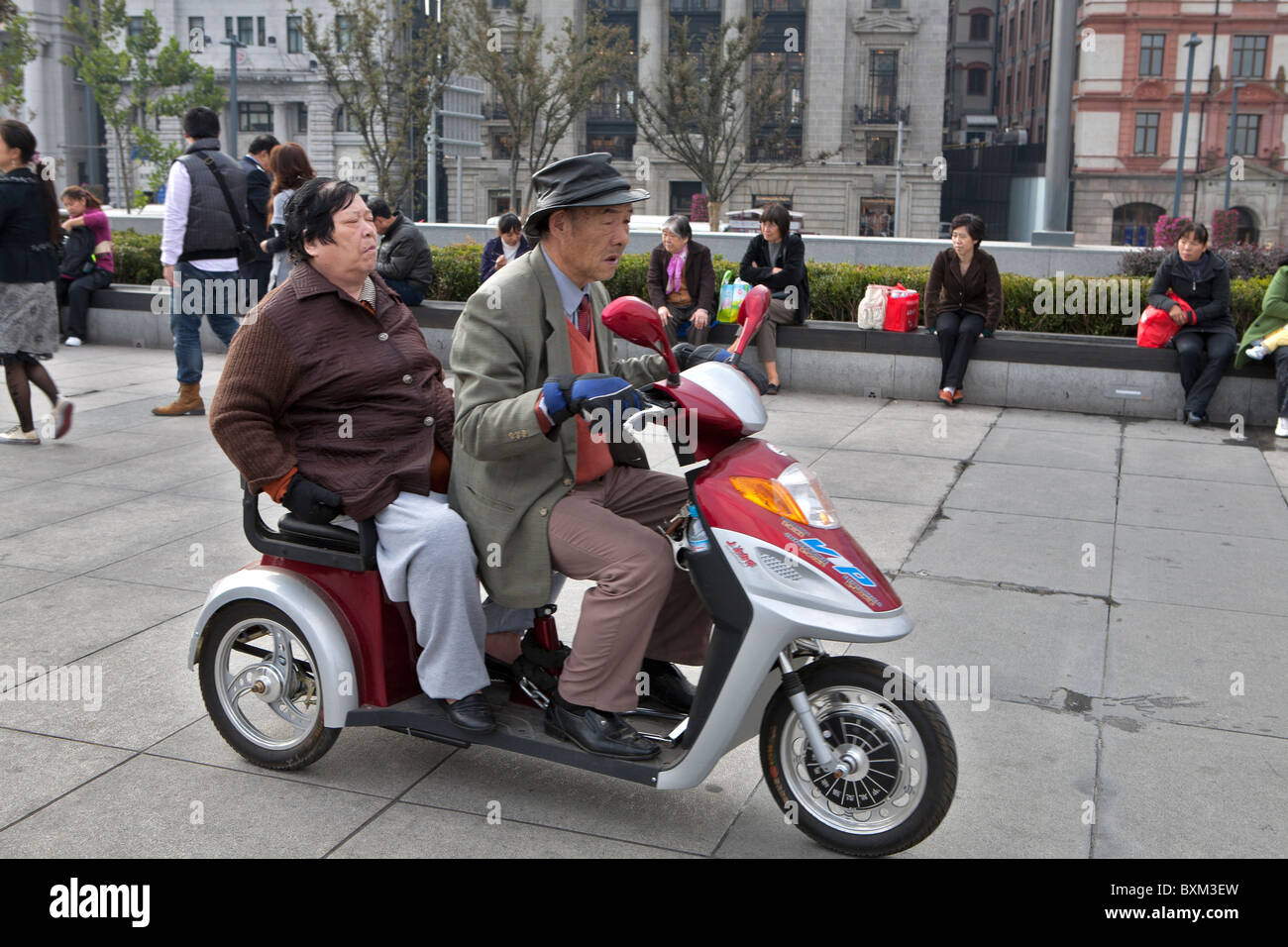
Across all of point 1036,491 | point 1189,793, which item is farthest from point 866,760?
point 1036,491

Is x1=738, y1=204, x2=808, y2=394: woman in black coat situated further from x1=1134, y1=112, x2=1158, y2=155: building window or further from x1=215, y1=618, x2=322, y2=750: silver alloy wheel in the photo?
x1=1134, y1=112, x2=1158, y2=155: building window

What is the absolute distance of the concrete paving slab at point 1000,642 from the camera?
4547mm

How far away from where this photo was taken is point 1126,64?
5475 centimetres

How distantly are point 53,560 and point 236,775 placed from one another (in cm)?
255

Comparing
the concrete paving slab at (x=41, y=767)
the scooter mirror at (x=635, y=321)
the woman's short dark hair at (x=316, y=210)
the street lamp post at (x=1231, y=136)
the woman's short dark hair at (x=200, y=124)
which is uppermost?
the street lamp post at (x=1231, y=136)

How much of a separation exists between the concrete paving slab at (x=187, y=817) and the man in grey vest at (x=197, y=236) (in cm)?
581

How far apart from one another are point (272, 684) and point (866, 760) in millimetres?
1739

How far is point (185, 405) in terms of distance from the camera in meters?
9.29

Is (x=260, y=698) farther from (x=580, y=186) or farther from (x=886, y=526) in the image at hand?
(x=886, y=526)

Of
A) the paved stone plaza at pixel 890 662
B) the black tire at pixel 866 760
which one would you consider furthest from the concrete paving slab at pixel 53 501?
the black tire at pixel 866 760

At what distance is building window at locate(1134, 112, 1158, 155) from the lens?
54.7 metres

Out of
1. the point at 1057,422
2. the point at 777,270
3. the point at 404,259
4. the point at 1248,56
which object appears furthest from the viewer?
the point at 1248,56

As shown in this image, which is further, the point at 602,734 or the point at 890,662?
the point at 890,662

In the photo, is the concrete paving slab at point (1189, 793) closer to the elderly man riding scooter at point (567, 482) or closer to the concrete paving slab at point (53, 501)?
the elderly man riding scooter at point (567, 482)
